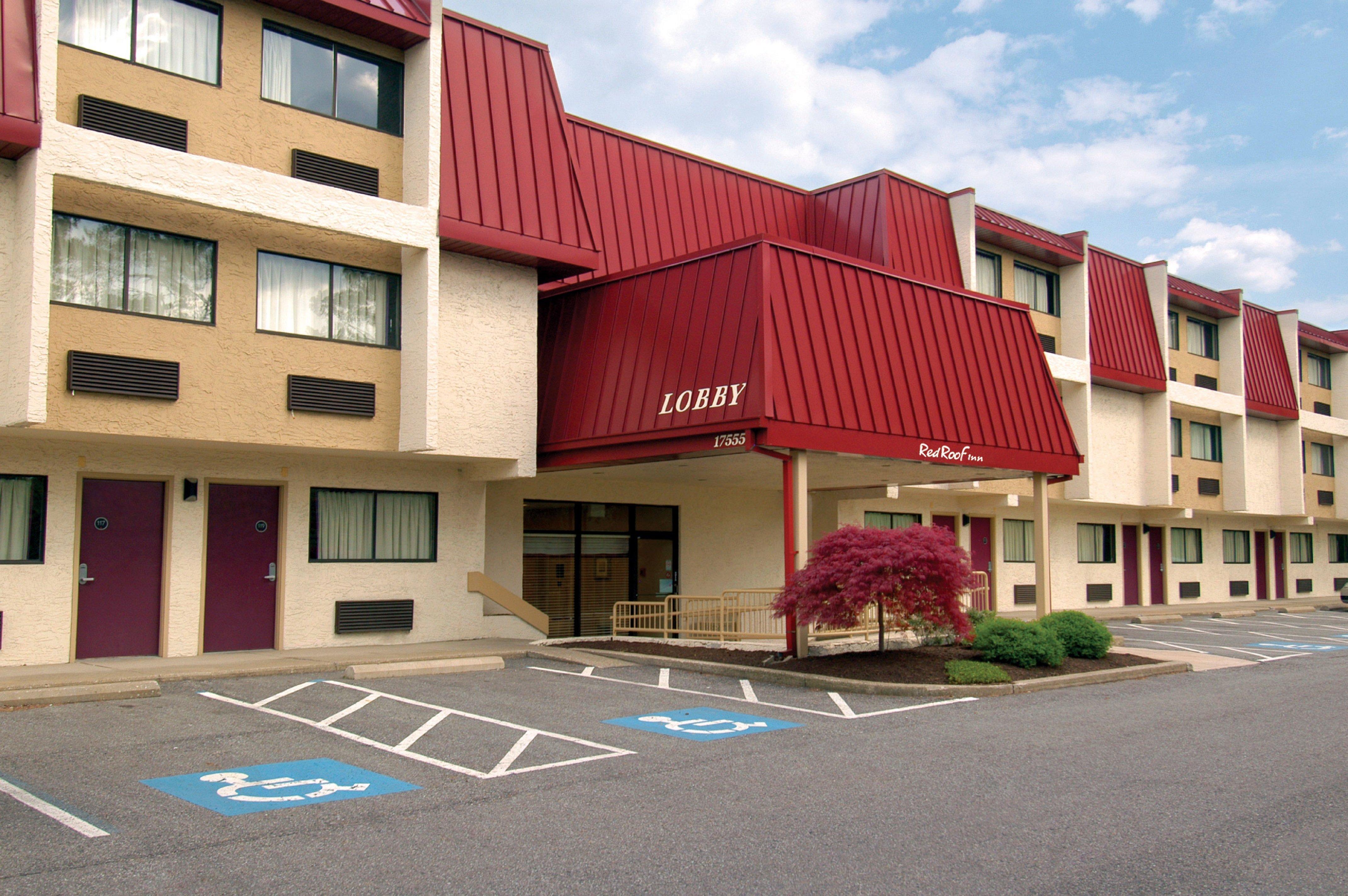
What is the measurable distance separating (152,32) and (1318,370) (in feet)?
141

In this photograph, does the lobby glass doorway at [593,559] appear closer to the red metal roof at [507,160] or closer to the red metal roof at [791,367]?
the red metal roof at [791,367]

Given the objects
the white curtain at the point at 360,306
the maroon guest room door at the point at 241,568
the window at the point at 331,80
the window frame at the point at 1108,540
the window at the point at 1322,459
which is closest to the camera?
the window at the point at 331,80

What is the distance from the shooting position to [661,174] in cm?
2256

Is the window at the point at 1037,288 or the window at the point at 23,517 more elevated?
the window at the point at 1037,288

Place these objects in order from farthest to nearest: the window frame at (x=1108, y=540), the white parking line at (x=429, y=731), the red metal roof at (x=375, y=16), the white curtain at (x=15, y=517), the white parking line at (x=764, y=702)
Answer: the window frame at (x=1108, y=540), the red metal roof at (x=375, y=16), the white curtain at (x=15, y=517), the white parking line at (x=764, y=702), the white parking line at (x=429, y=731)

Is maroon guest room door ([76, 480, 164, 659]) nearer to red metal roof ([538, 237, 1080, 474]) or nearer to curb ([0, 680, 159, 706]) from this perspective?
curb ([0, 680, 159, 706])

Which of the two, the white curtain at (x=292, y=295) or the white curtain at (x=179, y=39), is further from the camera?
the white curtain at (x=292, y=295)

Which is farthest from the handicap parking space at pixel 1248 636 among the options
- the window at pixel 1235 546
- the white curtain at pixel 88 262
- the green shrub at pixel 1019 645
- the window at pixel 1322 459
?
the white curtain at pixel 88 262

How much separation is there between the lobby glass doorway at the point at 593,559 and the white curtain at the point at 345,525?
147 inches

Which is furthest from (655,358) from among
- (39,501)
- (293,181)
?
(39,501)

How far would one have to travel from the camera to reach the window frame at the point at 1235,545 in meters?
37.6

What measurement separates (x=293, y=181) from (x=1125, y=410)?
24865 millimetres

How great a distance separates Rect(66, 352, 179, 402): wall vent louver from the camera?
13328 mm

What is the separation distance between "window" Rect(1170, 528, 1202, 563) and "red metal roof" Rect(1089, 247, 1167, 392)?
6.55 metres
